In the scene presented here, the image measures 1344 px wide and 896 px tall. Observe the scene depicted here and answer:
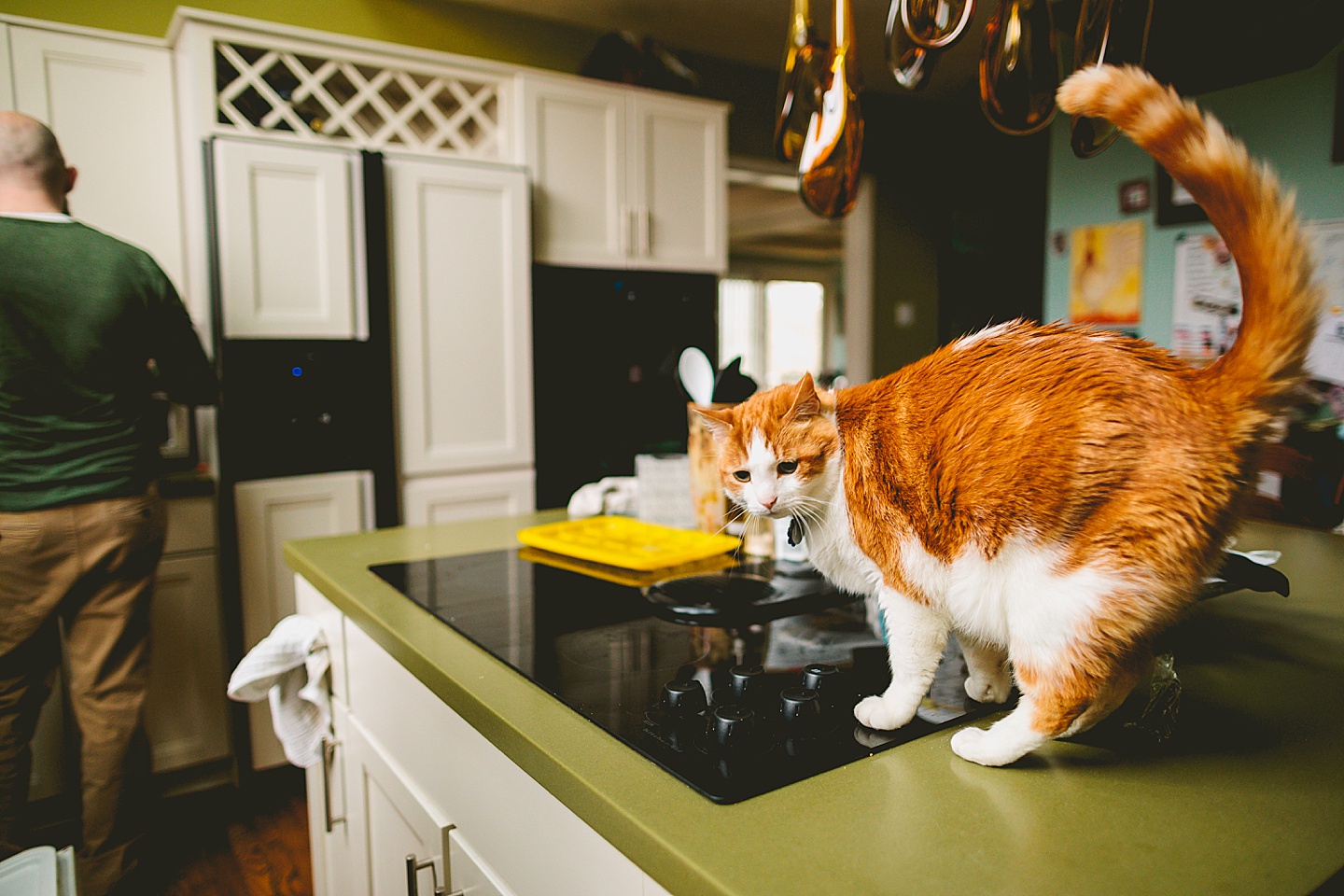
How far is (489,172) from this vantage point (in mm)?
2818

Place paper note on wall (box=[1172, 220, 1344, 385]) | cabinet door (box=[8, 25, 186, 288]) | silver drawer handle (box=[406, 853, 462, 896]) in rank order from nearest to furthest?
silver drawer handle (box=[406, 853, 462, 896]) → cabinet door (box=[8, 25, 186, 288]) → paper note on wall (box=[1172, 220, 1344, 385])

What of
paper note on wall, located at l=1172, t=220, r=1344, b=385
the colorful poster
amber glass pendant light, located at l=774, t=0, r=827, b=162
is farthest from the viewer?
the colorful poster

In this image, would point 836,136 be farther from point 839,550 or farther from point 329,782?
point 329,782

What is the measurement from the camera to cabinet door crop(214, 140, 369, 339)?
7.84ft

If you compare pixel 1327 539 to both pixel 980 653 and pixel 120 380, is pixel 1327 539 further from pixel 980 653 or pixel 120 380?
pixel 120 380

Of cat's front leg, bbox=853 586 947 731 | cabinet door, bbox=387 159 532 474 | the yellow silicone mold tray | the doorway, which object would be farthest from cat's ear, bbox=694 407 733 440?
the doorway

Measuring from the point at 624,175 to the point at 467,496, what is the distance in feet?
4.48

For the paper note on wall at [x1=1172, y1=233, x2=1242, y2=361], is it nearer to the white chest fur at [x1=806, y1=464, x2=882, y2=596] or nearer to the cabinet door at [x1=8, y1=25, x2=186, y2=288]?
the white chest fur at [x1=806, y1=464, x2=882, y2=596]

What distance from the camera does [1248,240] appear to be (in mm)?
565

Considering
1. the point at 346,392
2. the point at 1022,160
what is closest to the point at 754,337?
the point at 1022,160

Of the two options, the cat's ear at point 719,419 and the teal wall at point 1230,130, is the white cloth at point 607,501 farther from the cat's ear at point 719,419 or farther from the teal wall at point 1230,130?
the teal wall at point 1230,130

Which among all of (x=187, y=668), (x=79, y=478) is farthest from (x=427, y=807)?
(x=187, y=668)

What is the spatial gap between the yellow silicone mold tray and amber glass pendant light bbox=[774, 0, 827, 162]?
644 millimetres

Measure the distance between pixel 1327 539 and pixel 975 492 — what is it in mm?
1259
